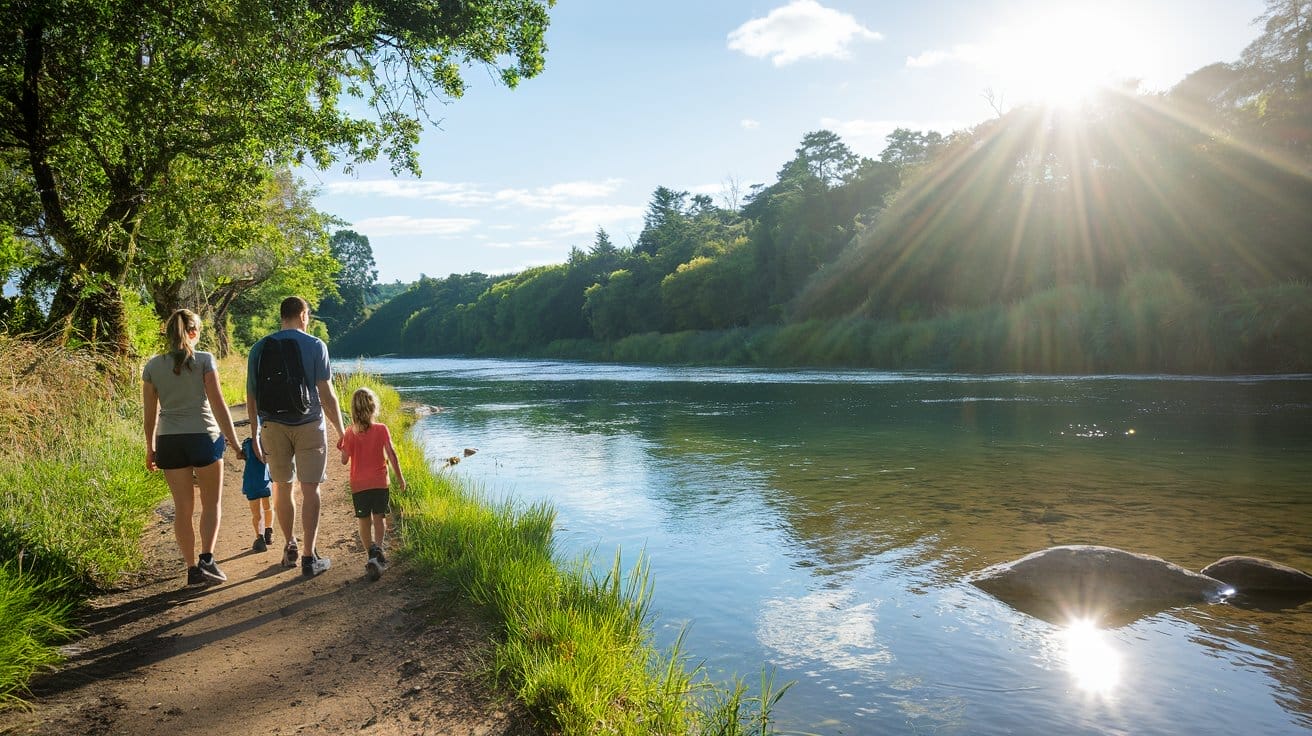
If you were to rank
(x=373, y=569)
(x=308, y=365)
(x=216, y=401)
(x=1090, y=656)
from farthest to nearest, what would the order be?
(x=373, y=569), (x=308, y=365), (x=216, y=401), (x=1090, y=656)

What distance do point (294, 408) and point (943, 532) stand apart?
266 inches

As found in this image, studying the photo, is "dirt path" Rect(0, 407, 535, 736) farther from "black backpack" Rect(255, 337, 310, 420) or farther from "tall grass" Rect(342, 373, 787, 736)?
"black backpack" Rect(255, 337, 310, 420)

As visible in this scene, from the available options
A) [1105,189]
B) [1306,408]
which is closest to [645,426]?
[1306,408]

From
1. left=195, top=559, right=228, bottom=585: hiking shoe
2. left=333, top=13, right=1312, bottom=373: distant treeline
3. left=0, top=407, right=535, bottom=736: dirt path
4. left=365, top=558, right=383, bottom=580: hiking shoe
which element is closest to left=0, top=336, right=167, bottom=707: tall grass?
left=0, top=407, right=535, bottom=736: dirt path

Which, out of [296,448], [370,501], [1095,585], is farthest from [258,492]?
[1095,585]

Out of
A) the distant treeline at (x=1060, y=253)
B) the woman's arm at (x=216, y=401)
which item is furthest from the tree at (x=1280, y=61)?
the woman's arm at (x=216, y=401)

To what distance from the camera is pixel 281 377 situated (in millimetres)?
6215

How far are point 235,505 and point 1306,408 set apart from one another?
2097cm

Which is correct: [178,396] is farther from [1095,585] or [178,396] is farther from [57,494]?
[1095,585]

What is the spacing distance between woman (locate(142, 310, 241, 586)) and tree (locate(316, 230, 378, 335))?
12806cm

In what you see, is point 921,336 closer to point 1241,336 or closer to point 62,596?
point 1241,336

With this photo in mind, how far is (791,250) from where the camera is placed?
6762 centimetres

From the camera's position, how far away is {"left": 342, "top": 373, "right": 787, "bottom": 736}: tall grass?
4.02 metres

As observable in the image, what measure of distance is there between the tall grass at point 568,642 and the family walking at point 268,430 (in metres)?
0.86
